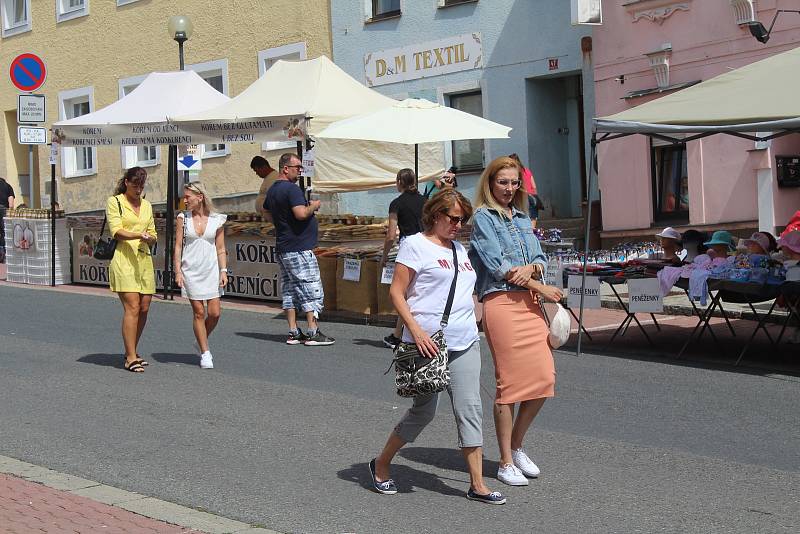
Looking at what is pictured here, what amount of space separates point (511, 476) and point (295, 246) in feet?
20.0

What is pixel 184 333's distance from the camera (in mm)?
13883

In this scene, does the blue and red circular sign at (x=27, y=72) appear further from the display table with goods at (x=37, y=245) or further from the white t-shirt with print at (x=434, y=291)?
the white t-shirt with print at (x=434, y=291)

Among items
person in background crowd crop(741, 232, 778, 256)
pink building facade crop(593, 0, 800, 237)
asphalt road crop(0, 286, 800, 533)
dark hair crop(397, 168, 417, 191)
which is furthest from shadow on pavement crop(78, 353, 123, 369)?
pink building facade crop(593, 0, 800, 237)

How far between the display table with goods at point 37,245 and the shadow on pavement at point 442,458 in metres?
12.7

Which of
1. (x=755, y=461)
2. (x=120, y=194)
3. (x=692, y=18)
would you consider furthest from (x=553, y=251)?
(x=755, y=461)

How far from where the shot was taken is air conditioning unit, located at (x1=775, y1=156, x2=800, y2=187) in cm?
1716

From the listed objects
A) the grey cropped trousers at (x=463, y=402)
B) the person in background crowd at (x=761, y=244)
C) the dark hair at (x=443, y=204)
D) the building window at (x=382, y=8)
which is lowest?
the grey cropped trousers at (x=463, y=402)

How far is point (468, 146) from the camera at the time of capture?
22266mm

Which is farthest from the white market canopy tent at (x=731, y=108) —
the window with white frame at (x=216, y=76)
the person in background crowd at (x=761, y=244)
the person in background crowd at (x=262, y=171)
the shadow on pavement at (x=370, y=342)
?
the window with white frame at (x=216, y=76)

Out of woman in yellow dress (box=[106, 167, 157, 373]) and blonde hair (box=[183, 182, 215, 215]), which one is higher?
blonde hair (box=[183, 182, 215, 215])

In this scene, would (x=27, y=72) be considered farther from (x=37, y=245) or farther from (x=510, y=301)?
(x=510, y=301)

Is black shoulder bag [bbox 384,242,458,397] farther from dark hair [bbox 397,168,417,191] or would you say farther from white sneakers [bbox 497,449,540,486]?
dark hair [bbox 397,168,417,191]

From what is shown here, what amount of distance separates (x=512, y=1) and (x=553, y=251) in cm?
483

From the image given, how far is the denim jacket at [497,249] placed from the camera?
6.99m
